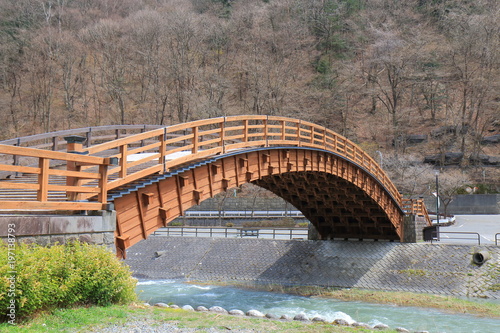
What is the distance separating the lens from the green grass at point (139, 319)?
7.39 meters

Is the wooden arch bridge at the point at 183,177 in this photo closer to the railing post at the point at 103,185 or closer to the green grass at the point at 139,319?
the railing post at the point at 103,185

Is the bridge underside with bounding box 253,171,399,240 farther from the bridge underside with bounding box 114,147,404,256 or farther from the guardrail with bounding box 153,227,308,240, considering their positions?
the guardrail with bounding box 153,227,308,240

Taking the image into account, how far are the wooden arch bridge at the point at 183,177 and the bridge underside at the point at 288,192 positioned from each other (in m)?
0.03

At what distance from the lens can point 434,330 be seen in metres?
17.1

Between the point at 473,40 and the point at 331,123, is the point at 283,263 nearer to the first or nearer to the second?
the point at 331,123

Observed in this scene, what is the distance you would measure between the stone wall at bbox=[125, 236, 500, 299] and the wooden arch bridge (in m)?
2.14

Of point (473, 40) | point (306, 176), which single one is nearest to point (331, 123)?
point (473, 40)

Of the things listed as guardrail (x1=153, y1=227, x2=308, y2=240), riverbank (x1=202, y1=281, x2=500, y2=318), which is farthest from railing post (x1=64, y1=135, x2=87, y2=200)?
guardrail (x1=153, y1=227, x2=308, y2=240)

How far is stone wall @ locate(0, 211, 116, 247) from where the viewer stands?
25.0ft

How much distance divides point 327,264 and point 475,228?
1575cm

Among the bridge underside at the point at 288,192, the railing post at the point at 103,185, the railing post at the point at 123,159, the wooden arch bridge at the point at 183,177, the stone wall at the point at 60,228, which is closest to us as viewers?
the stone wall at the point at 60,228

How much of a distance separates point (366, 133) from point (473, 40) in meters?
17.4

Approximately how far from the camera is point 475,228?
3741cm

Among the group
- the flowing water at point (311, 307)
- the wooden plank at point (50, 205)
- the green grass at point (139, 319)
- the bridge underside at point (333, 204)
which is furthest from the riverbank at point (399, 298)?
the wooden plank at point (50, 205)
